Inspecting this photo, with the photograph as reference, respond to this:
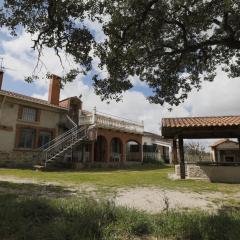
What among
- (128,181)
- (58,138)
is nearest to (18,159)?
(58,138)

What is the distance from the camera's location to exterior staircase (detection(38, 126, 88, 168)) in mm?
24406

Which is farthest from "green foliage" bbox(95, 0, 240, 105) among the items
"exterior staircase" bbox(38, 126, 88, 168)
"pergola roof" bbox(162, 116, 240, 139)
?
"exterior staircase" bbox(38, 126, 88, 168)

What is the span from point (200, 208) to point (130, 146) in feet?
102

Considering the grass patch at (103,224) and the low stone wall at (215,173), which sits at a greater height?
the low stone wall at (215,173)

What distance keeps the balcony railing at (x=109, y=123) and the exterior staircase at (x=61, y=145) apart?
1.12 metres

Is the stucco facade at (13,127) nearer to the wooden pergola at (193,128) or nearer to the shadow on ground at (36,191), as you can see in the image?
the wooden pergola at (193,128)

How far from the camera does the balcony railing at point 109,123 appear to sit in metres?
28.7

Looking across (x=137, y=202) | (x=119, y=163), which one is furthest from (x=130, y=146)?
(x=137, y=202)

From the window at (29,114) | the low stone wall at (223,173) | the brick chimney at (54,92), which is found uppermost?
the brick chimney at (54,92)

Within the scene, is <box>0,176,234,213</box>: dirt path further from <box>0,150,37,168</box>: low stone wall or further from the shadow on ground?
<box>0,150,37,168</box>: low stone wall

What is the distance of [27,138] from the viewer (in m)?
26.6

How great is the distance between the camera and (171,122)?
18.5 meters

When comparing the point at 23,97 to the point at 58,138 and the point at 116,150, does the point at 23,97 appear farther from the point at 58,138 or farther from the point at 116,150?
the point at 116,150

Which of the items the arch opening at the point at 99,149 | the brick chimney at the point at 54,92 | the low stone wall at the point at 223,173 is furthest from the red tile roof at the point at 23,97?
the low stone wall at the point at 223,173
